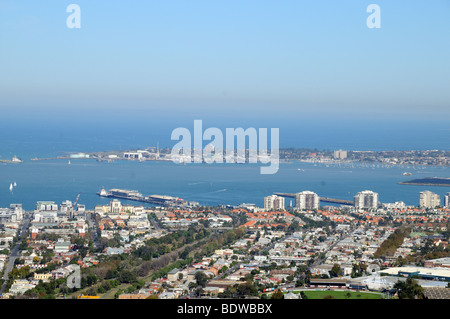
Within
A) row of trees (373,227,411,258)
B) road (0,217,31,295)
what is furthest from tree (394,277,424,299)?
road (0,217,31,295)

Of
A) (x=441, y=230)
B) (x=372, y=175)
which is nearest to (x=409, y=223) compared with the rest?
(x=441, y=230)

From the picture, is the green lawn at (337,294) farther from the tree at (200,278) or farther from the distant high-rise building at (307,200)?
the distant high-rise building at (307,200)

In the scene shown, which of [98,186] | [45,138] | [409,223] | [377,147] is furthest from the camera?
[45,138]

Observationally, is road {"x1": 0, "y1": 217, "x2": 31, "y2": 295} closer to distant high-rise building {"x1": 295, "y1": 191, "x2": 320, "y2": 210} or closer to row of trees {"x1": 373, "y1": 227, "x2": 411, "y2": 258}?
row of trees {"x1": 373, "y1": 227, "x2": 411, "y2": 258}

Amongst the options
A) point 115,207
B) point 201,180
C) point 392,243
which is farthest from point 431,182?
point 392,243

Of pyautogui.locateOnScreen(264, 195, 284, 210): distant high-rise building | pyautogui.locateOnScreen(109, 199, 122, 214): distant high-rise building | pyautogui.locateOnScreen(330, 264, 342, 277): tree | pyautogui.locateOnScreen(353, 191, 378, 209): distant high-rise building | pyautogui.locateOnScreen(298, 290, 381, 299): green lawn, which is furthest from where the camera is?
pyautogui.locateOnScreen(353, 191, 378, 209): distant high-rise building

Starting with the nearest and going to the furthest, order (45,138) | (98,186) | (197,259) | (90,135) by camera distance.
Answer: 1. (197,259)
2. (98,186)
3. (45,138)
4. (90,135)

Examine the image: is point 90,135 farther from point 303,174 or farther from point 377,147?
point 303,174
